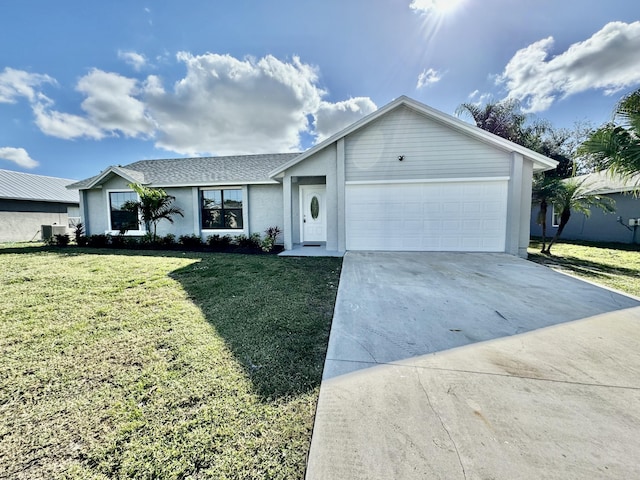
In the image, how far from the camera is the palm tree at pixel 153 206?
420 inches

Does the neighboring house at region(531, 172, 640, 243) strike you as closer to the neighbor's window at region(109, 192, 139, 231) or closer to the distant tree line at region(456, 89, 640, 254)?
the distant tree line at region(456, 89, 640, 254)

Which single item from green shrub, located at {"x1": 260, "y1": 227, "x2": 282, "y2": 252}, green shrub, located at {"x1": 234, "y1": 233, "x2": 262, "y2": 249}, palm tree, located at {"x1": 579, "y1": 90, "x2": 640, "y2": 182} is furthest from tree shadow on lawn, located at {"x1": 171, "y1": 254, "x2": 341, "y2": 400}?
palm tree, located at {"x1": 579, "y1": 90, "x2": 640, "y2": 182}

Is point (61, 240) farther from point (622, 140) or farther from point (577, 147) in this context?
point (577, 147)

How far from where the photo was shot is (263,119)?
16.2 meters

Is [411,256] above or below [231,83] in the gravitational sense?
below

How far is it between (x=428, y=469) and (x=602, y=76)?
914 inches

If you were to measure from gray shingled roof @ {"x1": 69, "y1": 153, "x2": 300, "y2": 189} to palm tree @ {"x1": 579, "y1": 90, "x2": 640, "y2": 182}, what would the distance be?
9.98 meters

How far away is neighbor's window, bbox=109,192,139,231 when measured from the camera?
12.2 metres

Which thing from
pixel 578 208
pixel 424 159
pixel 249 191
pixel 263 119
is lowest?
pixel 578 208

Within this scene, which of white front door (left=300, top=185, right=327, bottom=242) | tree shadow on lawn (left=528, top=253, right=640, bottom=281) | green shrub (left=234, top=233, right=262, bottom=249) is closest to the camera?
tree shadow on lawn (left=528, top=253, right=640, bottom=281)

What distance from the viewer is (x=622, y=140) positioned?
646 centimetres

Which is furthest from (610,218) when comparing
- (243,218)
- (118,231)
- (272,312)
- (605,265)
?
(118,231)

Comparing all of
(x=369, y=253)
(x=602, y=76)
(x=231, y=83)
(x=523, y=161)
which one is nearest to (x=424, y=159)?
(x=523, y=161)

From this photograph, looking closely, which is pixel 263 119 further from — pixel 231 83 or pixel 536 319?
pixel 536 319
